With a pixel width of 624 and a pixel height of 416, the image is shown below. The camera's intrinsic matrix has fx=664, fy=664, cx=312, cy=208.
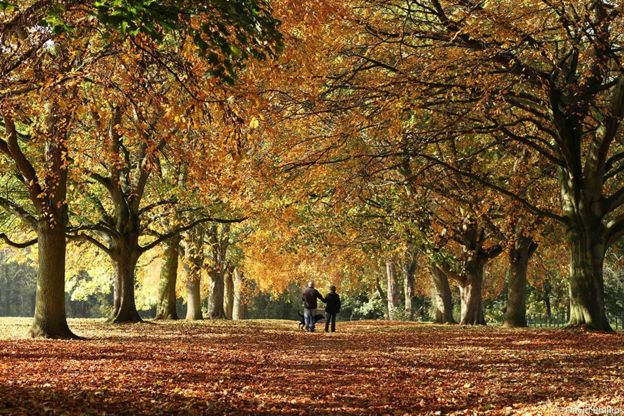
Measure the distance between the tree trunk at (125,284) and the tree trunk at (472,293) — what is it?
12.8 meters

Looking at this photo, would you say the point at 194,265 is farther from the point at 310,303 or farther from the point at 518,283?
the point at 518,283

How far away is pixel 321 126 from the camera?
18594 mm

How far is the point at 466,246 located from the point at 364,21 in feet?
48.0

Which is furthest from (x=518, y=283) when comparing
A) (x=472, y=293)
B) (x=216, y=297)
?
(x=216, y=297)

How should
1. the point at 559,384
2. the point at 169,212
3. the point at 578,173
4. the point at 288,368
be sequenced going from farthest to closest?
the point at 169,212 < the point at 578,173 < the point at 288,368 < the point at 559,384

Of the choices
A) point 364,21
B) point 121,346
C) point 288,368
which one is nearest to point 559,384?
point 288,368

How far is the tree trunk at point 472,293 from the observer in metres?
26.1

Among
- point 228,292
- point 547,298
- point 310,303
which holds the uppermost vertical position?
point 228,292

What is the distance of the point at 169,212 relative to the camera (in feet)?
79.1

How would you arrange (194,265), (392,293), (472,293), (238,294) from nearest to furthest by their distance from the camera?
(472,293) → (194,265) → (392,293) → (238,294)

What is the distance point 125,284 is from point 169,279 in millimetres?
5128

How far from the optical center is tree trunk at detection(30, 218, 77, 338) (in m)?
15.5

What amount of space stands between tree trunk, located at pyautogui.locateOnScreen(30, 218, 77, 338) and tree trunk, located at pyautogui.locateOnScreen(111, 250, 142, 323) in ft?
25.5

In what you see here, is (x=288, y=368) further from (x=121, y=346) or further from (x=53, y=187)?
(x=53, y=187)
